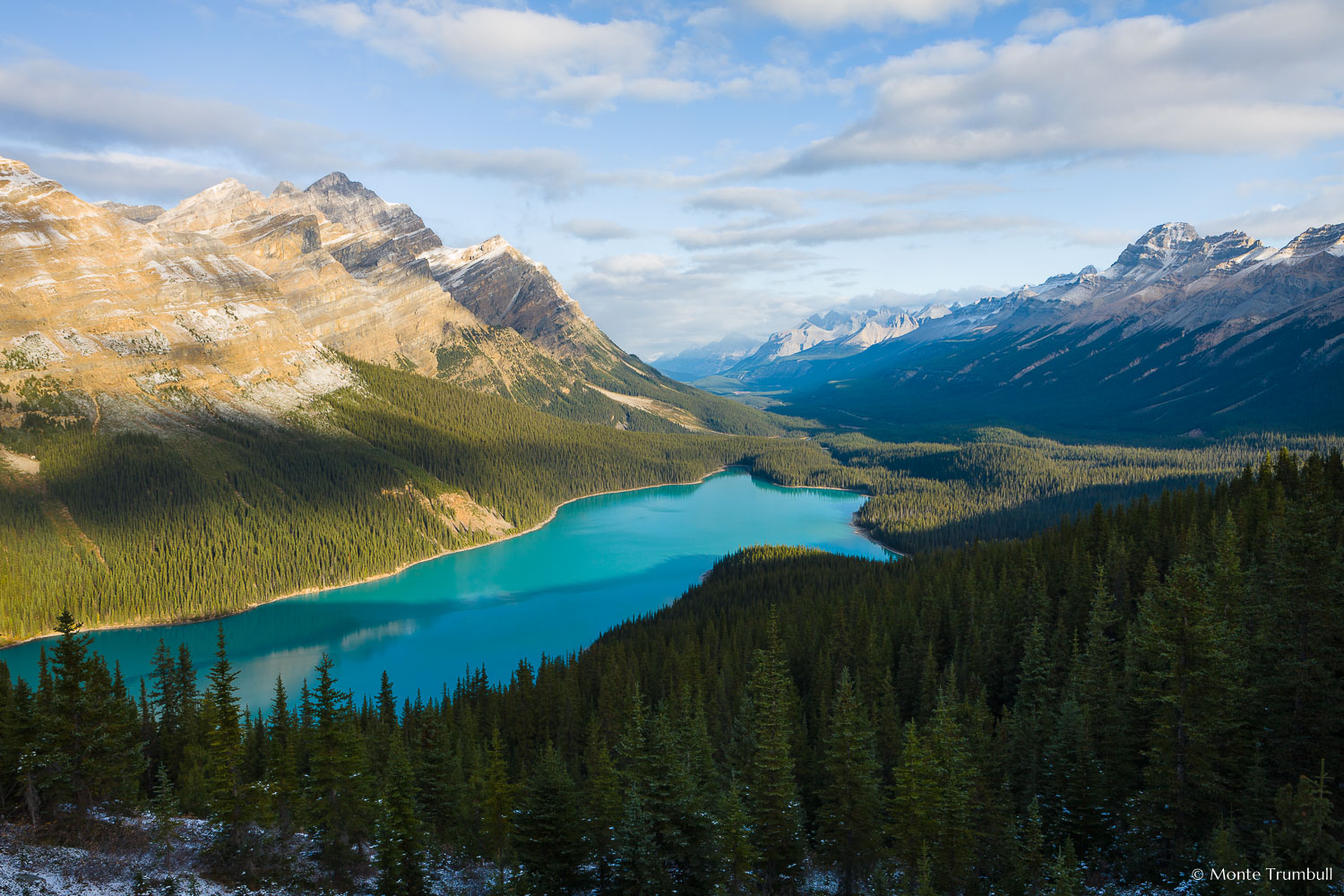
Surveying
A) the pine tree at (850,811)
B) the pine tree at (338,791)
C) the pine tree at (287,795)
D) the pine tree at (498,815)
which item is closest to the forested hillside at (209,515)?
the pine tree at (287,795)

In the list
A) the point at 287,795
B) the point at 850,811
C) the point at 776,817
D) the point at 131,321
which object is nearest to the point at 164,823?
the point at 287,795

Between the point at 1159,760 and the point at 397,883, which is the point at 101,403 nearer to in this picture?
the point at 397,883

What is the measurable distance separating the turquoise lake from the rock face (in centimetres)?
6075

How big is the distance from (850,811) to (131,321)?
18073cm

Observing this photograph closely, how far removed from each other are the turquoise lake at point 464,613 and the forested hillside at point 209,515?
5183 mm

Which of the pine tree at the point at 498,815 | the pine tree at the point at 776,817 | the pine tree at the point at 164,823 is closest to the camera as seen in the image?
the pine tree at the point at 164,823

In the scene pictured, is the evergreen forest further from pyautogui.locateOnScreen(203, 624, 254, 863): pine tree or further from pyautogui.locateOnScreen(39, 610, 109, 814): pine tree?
pyautogui.locateOnScreen(203, 624, 254, 863): pine tree

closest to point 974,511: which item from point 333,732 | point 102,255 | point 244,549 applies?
point 244,549

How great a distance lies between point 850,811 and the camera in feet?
108

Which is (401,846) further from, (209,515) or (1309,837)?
(209,515)

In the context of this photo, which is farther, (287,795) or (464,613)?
(464,613)

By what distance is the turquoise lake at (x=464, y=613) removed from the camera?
9325cm

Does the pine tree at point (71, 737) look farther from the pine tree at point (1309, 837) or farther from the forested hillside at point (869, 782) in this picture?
the pine tree at point (1309, 837)

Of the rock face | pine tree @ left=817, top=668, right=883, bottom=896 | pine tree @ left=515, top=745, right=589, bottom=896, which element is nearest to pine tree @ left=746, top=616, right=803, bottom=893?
pine tree @ left=817, top=668, right=883, bottom=896
